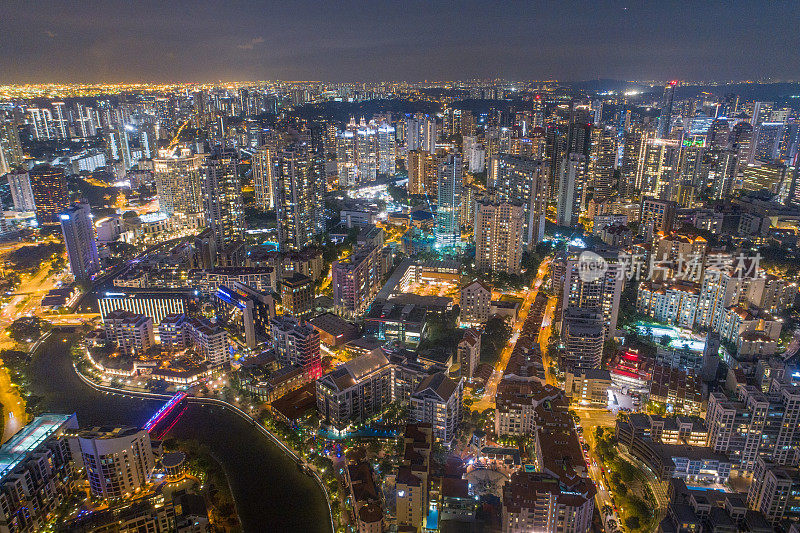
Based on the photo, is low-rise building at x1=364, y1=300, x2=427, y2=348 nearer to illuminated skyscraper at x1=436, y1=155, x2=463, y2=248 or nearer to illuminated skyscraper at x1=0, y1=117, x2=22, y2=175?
illuminated skyscraper at x1=436, y1=155, x2=463, y2=248

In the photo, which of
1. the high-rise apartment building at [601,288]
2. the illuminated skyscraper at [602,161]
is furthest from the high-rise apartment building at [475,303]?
the illuminated skyscraper at [602,161]

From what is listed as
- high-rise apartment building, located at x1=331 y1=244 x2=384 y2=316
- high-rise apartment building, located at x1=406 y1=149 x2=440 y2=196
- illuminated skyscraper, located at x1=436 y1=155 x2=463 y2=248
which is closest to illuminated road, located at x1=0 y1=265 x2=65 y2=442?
high-rise apartment building, located at x1=331 y1=244 x2=384 y2=316

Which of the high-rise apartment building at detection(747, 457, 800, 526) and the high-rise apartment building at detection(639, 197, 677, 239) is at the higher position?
the high-rise apartment building at detection(639, 197, 677, 239)

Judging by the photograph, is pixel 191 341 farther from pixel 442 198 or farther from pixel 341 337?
pixel 442 198

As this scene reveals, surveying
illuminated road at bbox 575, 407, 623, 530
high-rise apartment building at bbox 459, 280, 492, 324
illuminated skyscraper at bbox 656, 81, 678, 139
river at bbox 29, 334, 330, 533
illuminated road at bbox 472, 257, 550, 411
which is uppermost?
illuminated skyscraper at bbox 656, 81, 678, 139

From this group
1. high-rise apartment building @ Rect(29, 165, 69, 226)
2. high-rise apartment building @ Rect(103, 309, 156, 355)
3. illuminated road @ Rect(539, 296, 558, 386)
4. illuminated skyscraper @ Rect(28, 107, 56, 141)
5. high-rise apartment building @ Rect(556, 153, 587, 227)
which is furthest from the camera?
illuminated skyscraper @ Rect(28, 107, 56, 141)

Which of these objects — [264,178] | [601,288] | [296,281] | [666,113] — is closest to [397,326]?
[296,281]

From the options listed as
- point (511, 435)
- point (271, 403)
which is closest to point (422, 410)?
point (511, 435)
